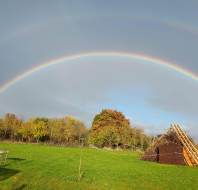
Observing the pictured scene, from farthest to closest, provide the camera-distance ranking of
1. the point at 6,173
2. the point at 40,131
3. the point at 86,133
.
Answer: the point at 40,131
the point at 86,133
the point at 6,173

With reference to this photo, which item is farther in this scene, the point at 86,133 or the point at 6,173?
the point at 86,133

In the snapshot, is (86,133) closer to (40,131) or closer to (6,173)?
(40,131)

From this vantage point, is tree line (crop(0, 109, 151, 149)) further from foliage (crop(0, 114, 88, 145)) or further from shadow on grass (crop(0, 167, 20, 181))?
shadow on grass (crop(0, 167, 20, 181))

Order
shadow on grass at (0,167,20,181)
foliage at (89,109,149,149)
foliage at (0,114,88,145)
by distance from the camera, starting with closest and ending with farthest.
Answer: shadow on grass at (0,167,20,181) → foliage at (89,109,149,149) → foliage at (0,114,88,145)

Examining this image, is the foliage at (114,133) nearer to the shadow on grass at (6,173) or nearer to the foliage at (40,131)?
the foliage at (40,131)

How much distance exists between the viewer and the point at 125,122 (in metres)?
127

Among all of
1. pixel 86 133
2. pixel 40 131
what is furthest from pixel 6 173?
pixel 40 131

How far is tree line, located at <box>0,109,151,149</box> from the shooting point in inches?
4205

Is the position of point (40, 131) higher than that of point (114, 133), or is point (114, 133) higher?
point (40, 131)

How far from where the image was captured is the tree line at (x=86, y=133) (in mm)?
106812

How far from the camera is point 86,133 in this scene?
109 meters

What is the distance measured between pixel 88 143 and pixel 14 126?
1443 inches

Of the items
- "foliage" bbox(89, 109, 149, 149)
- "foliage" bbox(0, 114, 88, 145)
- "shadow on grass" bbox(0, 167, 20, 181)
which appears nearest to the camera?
"shadow on grass" bbox(0, 167, 20, 181)

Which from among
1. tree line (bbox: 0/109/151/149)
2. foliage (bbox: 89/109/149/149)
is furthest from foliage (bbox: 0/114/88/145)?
foliage (bbox: 89/109/149/149)
